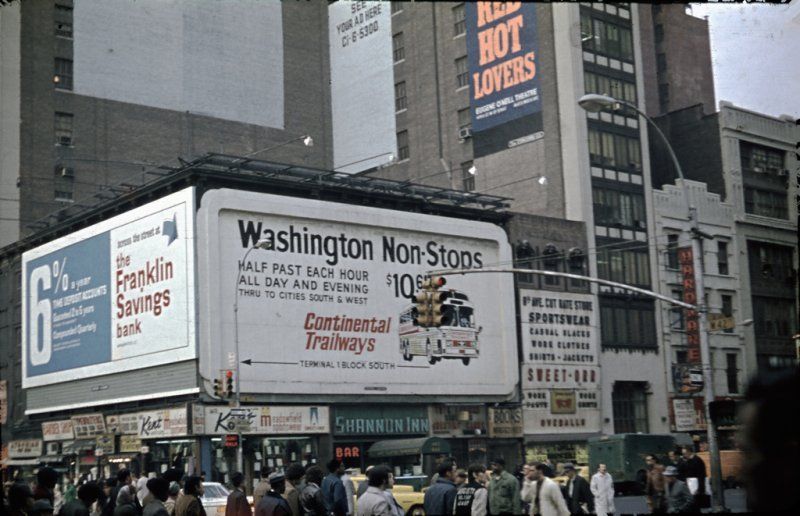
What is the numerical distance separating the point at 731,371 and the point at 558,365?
529 inches

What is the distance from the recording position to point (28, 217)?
213 ft

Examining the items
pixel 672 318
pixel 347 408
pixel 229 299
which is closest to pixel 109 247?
pixel 229 299

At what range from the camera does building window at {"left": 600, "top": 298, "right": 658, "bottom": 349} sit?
61062 mm

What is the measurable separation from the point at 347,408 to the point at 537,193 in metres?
19.3

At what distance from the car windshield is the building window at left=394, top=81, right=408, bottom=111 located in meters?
43.6

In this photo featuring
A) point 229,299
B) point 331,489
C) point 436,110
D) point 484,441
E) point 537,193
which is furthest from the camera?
point 436,110

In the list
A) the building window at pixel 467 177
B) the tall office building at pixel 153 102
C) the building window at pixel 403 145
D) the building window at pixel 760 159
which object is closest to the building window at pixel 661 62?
the building window at pixel 760 159

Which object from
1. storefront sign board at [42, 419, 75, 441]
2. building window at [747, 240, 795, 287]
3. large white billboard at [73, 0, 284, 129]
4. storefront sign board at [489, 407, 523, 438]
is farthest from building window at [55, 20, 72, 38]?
building window at [747, 240, 795, 287]

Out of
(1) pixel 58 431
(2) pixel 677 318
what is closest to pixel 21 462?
(1) pixel 58 431

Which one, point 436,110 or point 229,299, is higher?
point 436,110

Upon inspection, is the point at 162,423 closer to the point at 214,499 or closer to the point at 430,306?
the point at 214,499

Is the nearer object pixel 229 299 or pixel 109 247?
pixel 229 299

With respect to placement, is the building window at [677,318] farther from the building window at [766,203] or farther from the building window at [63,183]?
the building window at [63,183]

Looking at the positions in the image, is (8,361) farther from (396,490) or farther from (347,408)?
(396,490)
